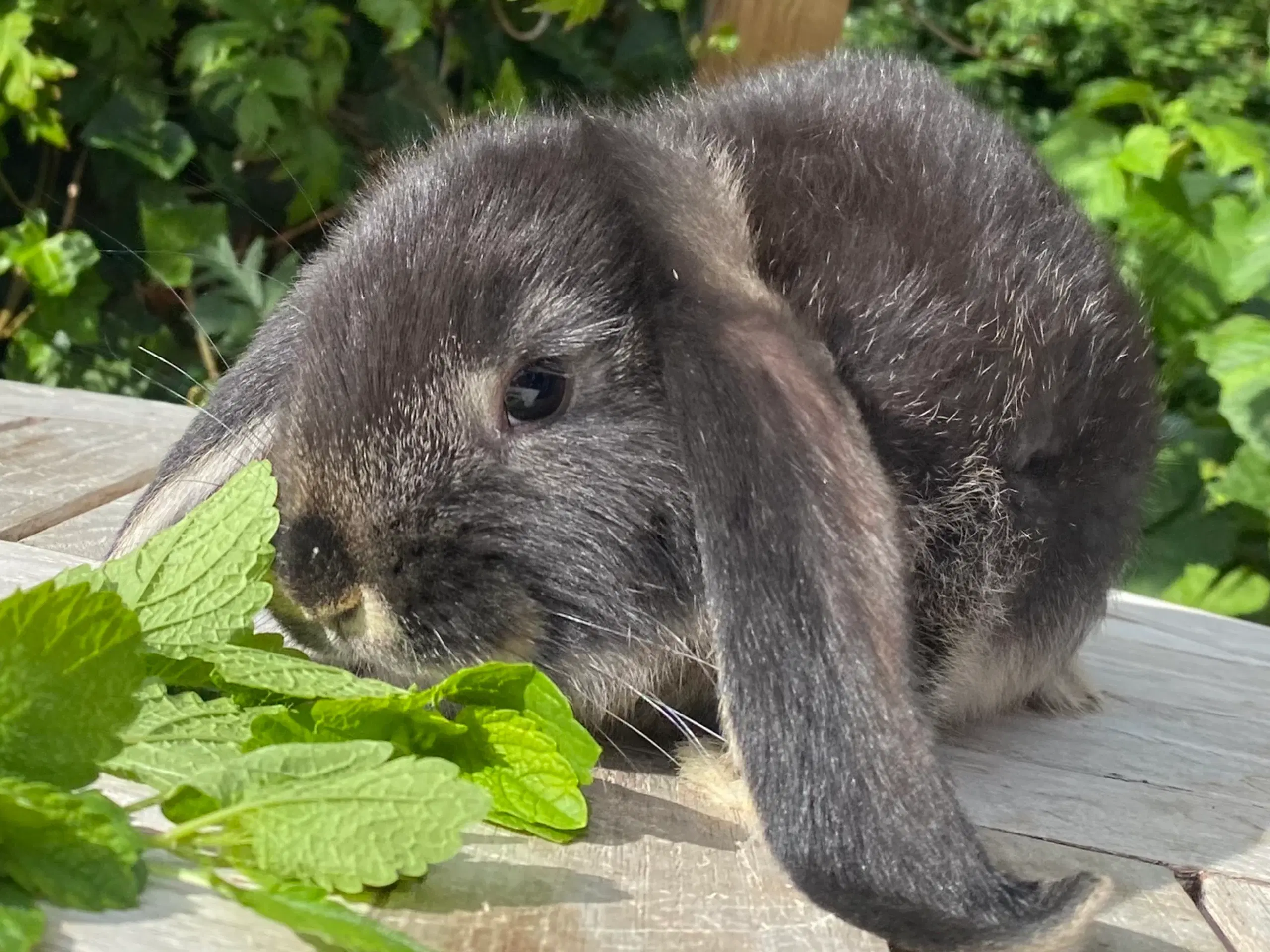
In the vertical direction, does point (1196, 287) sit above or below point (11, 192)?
above

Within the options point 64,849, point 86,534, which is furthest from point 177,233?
point 64,849

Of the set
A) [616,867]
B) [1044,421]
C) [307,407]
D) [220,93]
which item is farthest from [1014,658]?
Result: [220,93]

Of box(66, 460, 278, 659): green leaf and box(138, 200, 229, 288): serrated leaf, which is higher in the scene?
box(66, 460, 278, 659): green leaf

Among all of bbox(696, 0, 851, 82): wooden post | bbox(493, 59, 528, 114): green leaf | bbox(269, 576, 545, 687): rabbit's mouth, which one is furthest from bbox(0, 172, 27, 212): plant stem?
bbox(269, 576, 545, 687): rabbit's mouth

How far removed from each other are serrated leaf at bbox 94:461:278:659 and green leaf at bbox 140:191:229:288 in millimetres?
2332

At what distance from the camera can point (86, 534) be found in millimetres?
1741

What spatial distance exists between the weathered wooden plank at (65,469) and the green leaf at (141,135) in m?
1.15

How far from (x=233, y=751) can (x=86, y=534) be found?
90cm

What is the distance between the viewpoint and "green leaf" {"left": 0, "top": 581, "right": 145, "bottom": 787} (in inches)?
33.6

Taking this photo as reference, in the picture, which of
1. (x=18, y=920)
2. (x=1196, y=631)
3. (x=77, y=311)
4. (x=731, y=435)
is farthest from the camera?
(x=77, y=311)

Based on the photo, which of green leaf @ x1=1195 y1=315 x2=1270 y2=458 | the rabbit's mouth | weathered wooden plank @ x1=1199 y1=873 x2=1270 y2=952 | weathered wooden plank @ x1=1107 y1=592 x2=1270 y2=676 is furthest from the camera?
green leaf @ x1=1195 y1=315 x2=1270 y2=458

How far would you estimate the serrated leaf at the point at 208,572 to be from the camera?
1073mm

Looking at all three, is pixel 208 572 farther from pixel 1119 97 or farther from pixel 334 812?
pixel 1119 97

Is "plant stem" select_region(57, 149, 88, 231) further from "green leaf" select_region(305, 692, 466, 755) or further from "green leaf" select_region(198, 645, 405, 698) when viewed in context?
"green leaf" select_region(305, 692, 466, 755)
